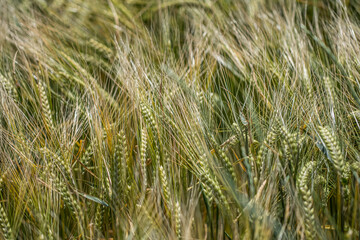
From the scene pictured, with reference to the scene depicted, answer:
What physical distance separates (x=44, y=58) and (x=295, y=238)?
895mm

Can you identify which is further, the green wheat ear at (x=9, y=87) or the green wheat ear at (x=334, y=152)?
the green wheat ear at (x=9, y=87)

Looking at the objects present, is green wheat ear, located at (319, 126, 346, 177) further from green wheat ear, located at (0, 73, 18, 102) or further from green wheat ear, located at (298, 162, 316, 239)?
green wheat ear, located at (0, 73, 18, 102)

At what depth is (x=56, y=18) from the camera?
134cm

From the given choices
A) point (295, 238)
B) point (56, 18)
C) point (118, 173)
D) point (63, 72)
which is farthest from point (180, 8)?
point (295, 238)

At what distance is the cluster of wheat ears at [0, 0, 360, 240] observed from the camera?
0.68 metres

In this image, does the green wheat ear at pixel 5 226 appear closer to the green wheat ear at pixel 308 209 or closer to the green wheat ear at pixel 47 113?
the green wheat ear at pixel 47 113

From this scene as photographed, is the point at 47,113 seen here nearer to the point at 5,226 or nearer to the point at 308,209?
the point at 5,226

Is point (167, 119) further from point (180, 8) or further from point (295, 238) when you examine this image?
point (180, 8)

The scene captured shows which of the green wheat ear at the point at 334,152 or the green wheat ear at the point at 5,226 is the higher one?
the green wheat ear at the point at 334,152

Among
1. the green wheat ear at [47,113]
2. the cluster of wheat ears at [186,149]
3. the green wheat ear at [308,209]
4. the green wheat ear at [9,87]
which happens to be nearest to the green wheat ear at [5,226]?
the cluster of wheat ears at [186,149]

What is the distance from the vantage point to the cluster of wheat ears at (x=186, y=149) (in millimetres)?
675

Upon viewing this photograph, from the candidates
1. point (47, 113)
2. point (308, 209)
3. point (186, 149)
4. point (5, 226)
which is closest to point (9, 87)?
point (47, 113)

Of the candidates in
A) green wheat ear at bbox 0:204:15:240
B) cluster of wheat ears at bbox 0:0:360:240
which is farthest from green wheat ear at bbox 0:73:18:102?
green wheat ear at bbox 0:204:15:240

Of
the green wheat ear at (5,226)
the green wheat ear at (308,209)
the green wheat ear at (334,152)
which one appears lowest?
the green wheat ear at (5,226)
